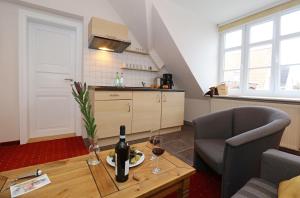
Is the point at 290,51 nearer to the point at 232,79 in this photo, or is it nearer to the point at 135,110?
the point at 232,79

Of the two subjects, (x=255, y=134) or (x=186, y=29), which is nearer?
(x=255, y=134)

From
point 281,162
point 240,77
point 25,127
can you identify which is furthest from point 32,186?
point 240,77

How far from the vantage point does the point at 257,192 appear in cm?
82

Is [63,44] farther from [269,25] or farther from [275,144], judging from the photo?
[269,25]

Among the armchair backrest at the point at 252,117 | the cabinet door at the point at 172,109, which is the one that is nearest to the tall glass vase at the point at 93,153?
the armchair backrest at the point at 252,117

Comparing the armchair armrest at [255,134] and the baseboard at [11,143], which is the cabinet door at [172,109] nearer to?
the armchair armrest at [255,134]

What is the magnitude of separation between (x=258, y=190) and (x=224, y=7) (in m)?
2.98

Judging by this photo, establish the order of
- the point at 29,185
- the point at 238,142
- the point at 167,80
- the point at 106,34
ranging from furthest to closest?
the point at 167,80
the point at 106,34
the point at 238,142
the point at 29,185

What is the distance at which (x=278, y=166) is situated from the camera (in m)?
0.90

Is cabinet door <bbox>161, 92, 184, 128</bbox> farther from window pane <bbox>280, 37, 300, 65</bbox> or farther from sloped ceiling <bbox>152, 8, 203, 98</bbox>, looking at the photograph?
window pane <bbox>280, 37, 300, 65</bbox>

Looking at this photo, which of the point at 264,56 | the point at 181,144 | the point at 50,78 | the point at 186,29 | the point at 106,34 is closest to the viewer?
the point at 106,34

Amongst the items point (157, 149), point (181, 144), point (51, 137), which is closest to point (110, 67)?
point (51, 137)

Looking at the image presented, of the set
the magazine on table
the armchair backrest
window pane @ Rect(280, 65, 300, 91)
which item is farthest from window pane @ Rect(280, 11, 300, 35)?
the magazine on table

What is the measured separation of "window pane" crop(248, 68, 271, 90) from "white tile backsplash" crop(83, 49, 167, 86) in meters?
2.06
